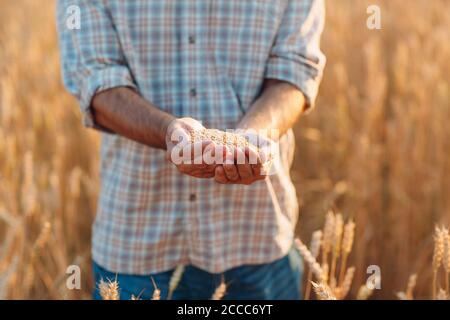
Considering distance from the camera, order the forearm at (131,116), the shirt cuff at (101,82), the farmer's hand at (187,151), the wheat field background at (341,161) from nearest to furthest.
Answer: the farmer's hand at (187,151) < the forearm at (131,116) < the shirt cuff at (101,82) < the wheat field background at (341,161)

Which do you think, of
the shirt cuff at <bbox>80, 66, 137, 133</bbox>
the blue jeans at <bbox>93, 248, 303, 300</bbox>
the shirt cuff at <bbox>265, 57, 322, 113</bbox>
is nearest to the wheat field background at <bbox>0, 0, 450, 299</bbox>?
the blue jeans at <bbox>93, 248, 303, 300</bbox>

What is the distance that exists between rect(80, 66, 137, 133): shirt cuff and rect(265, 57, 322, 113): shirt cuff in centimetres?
27

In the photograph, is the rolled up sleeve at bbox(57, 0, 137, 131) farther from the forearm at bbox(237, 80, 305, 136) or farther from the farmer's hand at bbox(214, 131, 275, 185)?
the farmer's hand at bbox(214, 131, 275, 185)

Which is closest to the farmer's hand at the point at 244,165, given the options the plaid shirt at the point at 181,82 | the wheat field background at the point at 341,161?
the plaid shirt at the point at 181,82

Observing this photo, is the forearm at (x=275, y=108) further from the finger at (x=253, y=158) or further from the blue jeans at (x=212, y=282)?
the blue jeans at (x=212, y=282)

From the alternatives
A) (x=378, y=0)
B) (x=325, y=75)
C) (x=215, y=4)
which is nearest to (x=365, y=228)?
(x=325, y=75)

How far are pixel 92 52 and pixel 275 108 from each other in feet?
1.17

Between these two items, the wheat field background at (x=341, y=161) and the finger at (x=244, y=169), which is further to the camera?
the wheat field background at (x=341, y=161)

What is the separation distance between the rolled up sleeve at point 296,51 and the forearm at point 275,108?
0.02 metres

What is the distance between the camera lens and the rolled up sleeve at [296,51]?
1288 mm

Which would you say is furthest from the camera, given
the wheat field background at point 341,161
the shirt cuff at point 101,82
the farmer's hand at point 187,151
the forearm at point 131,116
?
the wheat field background at point 341,161

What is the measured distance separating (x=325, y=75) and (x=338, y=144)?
484 millimetres

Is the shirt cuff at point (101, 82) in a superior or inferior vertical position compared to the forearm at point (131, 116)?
superior
